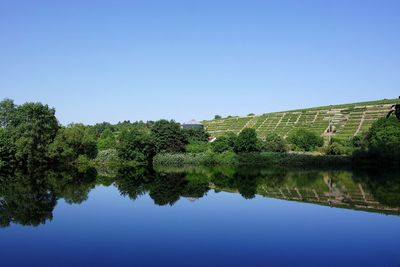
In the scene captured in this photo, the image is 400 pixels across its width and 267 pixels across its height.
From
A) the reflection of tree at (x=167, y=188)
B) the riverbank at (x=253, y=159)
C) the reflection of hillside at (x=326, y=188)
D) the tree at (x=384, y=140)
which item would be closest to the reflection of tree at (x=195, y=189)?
the reflection of tree at (x=167, y=188)

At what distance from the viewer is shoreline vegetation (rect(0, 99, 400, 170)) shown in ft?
187

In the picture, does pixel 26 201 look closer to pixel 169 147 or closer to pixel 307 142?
pixel 169 147

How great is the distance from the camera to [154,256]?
16.3 m

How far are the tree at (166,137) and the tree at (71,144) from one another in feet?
36.1

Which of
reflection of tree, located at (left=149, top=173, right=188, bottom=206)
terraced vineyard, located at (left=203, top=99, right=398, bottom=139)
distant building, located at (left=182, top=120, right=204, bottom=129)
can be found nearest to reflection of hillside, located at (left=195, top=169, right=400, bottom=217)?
reflection of tree, located at (left=149, top=173, right=188, bottom=206)

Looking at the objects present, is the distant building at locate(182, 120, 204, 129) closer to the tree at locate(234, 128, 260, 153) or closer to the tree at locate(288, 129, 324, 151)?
the tree at locate(234, 128, 260, 153)

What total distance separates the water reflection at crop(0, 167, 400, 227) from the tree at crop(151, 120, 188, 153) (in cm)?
1997

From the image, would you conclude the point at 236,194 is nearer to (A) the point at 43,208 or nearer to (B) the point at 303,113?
(A) the point at 43,208

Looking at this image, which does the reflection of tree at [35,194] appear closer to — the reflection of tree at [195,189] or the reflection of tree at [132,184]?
the reflection of tree at [132,184]

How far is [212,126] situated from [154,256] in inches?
3645

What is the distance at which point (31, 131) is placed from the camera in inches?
2235

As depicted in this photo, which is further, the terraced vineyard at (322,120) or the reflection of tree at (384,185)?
the terraced vineyard at (322,120)

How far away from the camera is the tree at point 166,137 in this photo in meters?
70.2

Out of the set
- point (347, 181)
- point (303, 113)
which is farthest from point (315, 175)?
point (303, 113)
